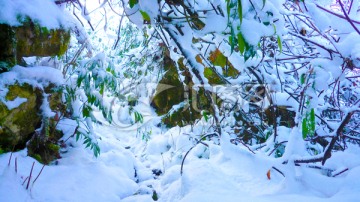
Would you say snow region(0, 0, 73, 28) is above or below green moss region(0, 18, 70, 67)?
above

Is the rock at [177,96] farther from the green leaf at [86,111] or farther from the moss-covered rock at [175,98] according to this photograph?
the green leaf at [86,111]

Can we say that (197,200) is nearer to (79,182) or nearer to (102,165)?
(79,182)

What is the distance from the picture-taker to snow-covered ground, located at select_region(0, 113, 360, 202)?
1369mm

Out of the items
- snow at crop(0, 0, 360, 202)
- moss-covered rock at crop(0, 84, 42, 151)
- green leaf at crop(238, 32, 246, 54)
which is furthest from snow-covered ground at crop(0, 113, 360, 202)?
green leaf at crop(238, 32, 246, 54)

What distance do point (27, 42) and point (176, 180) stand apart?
5.01 feet

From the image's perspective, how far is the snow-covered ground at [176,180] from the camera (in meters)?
1.37

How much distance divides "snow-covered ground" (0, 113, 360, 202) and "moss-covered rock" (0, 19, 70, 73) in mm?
718

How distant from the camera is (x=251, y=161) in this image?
150 centimetres

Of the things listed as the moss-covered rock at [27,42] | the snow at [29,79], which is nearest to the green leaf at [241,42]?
the moss-covered rock at [27,42]

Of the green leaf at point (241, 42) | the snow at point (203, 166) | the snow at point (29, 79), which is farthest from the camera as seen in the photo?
the snow at point (29, 79)

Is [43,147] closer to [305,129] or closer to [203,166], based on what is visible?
[203,166]

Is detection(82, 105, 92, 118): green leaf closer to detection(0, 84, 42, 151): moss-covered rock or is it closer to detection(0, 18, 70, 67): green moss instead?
detection(0, 84, 42, 151): moss-covered rock

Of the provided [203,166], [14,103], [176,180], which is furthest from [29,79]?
[203,166]

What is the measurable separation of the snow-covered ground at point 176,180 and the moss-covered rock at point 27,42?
72 cm
